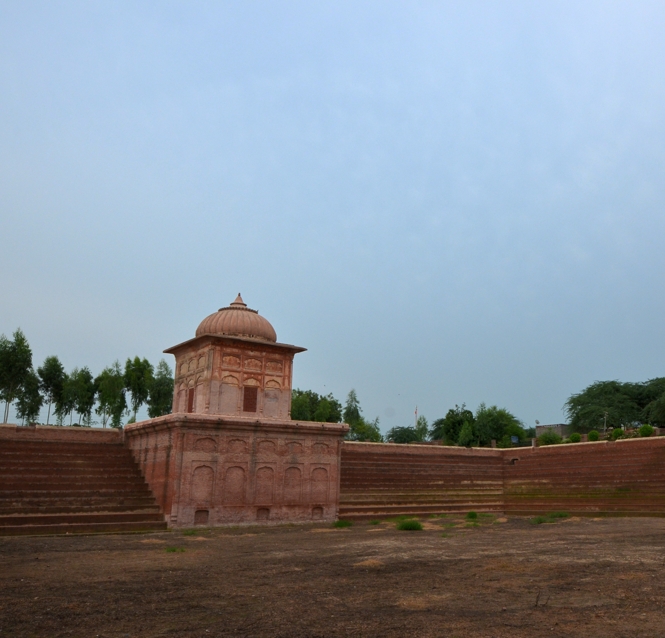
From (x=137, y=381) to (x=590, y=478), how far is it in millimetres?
34598

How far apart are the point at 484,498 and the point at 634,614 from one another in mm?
24559

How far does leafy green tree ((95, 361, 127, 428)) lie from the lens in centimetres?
4738

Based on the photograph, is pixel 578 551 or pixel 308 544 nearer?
pixel 578 551

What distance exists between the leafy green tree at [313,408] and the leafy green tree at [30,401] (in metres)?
20.1

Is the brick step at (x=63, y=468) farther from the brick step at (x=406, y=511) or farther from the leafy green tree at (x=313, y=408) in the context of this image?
the leafy green tree at (x=313, y=408)

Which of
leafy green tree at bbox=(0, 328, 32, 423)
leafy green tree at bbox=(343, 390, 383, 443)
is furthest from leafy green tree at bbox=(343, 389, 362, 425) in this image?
leafy green tree at bbox=(0, 328, 32, 423)

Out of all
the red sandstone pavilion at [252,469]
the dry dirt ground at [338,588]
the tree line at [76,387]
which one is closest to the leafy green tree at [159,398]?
the tree line at [76,387]

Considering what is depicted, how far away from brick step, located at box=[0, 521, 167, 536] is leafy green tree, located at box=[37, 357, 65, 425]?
29965 millimetres

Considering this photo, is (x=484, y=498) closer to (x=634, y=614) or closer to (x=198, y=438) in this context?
(x=198, y=438)

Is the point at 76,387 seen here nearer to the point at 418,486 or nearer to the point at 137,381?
the point at 137,381

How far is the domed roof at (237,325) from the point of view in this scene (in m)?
29.4

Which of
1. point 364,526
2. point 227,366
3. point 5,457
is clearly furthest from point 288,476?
point 5,457

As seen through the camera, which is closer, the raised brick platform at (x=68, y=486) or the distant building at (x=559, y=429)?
the raised brick platform at (x=68, y=486)

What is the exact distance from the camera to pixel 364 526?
2255 centimetres
